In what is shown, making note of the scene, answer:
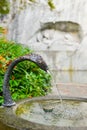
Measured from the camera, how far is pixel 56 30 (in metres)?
13.5

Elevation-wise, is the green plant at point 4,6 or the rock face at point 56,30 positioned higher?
the green plant at point 4,6

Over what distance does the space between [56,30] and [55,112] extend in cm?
1056

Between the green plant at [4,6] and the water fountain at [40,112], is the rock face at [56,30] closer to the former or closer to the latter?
the green plant at [4,6]

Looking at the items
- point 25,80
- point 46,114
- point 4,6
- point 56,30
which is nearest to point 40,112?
point 46,114

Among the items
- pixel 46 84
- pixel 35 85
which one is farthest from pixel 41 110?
pixel 46 84

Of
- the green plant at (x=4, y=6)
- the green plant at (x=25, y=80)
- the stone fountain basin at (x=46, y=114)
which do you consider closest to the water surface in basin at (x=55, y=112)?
the stone fountain basin at (x=46, y=114)

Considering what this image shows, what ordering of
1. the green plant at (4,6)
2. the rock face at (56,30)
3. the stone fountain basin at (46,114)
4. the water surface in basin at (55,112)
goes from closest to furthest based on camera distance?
the stone fountain basin at (46,114) → the water surface in basin at (55,112) → the green plant at (4,6) → the rock face at (56,30)

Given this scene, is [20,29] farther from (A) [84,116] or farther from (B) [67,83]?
(A) [84,116]

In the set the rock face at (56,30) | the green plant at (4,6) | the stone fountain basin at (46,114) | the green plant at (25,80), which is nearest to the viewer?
the stone fountain basin at (46,114)

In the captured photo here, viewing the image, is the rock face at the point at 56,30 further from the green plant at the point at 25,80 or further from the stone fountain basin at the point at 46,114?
the stone fountain basin at the point at 46,114

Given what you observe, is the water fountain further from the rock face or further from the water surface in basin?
the rock face

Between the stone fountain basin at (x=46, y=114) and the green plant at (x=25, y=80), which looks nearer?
the stone fountain basin at (x=46, y=114)

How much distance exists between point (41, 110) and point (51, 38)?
1022 centimetres

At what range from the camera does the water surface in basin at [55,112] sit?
2.81 meters
